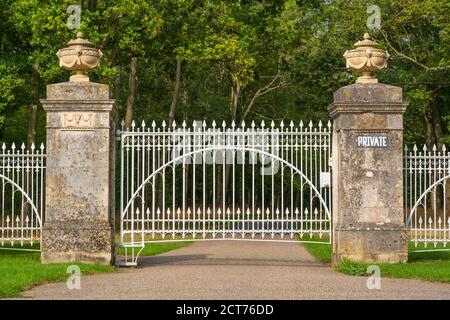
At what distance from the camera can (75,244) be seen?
15227mm

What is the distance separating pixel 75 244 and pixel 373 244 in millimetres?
5153

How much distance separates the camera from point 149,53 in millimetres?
29234

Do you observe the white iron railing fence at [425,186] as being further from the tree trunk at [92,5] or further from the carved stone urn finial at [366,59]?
the tree trunk at [92,5]

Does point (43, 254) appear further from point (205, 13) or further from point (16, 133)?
point (16, 133)

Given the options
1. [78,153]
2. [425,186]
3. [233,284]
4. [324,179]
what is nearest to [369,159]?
[324,179]

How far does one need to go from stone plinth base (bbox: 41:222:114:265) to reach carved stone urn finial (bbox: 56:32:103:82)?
8.78 ft

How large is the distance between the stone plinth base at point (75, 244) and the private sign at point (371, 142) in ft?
15.5

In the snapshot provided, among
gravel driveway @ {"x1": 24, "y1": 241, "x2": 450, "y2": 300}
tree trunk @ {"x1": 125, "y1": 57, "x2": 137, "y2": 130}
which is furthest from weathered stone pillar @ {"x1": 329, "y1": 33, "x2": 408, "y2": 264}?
tree trunk @ {"x1": 125, "y1": 57, "x2": 137, "y2": 130}

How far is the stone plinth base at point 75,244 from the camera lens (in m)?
15.2

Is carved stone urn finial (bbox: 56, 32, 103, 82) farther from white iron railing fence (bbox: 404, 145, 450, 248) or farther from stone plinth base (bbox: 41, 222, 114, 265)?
white iron railing fence (bbox: 404, 145, 450, 248)

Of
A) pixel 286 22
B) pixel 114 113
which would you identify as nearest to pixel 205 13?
pixel 286 22

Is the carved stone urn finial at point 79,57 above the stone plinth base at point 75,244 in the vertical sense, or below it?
above

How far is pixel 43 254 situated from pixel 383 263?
5.86 m

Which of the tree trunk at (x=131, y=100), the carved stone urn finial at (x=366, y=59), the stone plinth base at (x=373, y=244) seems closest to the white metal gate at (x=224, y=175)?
the stone plinth base at (x=373, y=244)
